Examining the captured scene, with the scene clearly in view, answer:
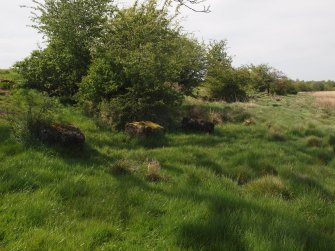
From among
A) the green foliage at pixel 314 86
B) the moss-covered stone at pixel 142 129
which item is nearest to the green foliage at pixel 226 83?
the moss-covered stone at pixel 142 129

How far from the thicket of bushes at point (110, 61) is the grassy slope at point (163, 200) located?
3174mm

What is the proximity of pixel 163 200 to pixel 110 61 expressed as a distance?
28.3 ft

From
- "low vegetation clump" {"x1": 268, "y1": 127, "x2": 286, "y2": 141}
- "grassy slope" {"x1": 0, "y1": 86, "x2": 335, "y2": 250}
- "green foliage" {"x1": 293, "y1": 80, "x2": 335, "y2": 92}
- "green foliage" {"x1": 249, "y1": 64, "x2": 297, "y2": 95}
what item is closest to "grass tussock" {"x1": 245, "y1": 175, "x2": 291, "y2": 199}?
"grassy slope" {"x1": 0, "y1": 86, "x2": 335, "y2": 250}

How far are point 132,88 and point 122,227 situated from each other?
856cm

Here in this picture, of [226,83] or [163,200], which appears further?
[226,83]

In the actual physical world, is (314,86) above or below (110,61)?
below

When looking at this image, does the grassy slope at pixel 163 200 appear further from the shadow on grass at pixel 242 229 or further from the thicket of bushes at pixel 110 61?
the thicket of bushes at pixel 110 61

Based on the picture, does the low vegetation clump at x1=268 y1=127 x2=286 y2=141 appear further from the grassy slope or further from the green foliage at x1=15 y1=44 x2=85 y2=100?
the green foliage at x1=15 y1=44 x2=85 y2=100

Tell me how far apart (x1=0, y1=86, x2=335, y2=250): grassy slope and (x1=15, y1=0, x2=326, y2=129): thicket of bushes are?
317 cm

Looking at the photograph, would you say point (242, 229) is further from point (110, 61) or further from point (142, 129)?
point (110, 61)

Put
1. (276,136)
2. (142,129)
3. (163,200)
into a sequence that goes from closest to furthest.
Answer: (163,200), (142,129), (276,136)

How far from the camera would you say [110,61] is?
1412 centimetres

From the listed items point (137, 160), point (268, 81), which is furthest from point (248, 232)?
point (268, 81)

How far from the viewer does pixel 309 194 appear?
792 cm
